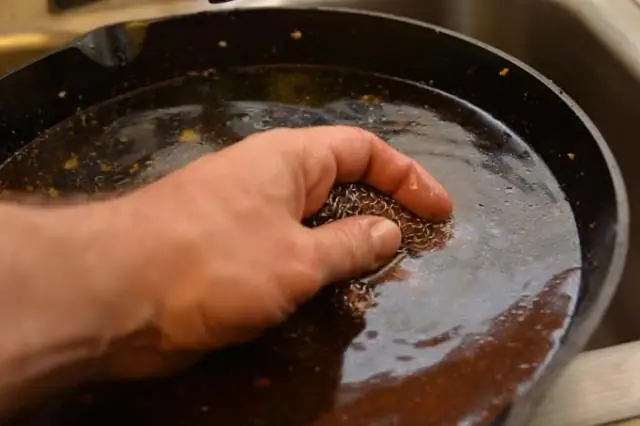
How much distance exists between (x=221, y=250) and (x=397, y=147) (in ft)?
0.83

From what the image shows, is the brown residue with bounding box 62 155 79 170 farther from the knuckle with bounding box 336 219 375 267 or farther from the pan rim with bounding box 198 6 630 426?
the pan rim with bounding box 198 6 630 426

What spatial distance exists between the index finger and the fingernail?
35mm

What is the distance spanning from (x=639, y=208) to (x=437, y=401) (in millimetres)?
339

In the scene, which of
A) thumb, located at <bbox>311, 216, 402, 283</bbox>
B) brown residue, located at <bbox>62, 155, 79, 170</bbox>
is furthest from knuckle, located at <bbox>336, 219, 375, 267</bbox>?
brown residue, located at <bbox>62, 155, 79, 170</bbox>

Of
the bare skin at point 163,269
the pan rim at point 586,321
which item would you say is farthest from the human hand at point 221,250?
the pan rim at point 586,321

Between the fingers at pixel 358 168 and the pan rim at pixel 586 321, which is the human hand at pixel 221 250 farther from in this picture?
the pan rim at pixel 586 321

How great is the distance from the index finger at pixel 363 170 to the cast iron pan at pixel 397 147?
3cm

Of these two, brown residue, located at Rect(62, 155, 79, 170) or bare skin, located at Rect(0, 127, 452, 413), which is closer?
bare skin, located at Rect(0, 127, 452, 413)

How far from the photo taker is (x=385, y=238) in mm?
579

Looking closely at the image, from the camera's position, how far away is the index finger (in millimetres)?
587

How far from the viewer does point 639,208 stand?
766 millimetres

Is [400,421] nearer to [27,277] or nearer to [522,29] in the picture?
[27,277]

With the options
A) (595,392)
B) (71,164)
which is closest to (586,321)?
(595,392)

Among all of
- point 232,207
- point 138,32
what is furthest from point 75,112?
point 232,207
